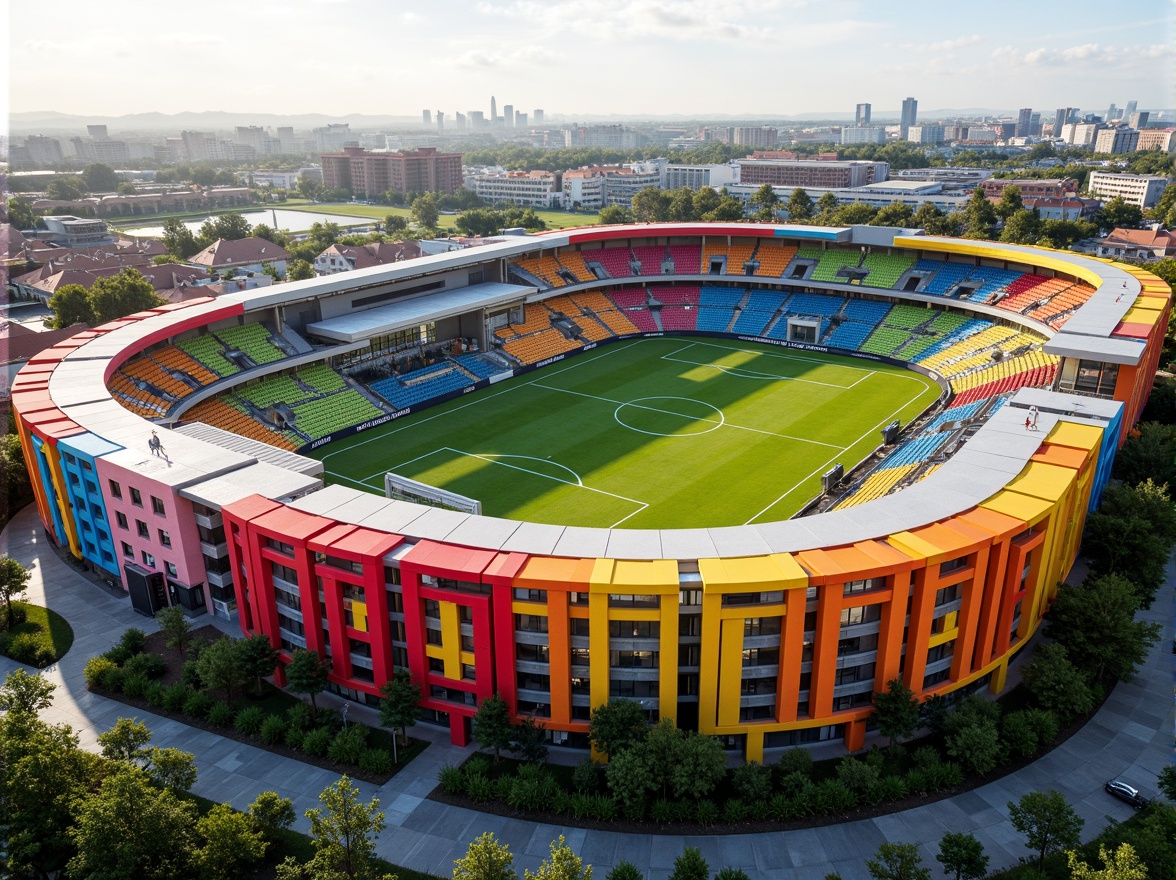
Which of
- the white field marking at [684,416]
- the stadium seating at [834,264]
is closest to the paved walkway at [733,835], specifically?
the white field marking at [684,416]

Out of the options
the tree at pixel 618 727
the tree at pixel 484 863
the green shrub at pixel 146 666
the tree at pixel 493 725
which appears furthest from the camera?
the green shrub at pixel 146 666

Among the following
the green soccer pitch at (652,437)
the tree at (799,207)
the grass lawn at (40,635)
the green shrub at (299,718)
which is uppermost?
the tree at (799,207)

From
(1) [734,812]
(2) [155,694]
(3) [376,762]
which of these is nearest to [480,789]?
(3) [376,762]

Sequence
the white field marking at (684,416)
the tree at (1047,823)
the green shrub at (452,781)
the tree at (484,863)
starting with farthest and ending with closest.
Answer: the white field marking at (684,416), the green shrub at (452,781), the tree at (1047,823), the tree at (484,863)

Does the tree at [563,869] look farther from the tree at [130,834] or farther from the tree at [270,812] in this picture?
the tree at [130,834]

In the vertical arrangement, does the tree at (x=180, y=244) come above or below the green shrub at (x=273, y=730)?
above

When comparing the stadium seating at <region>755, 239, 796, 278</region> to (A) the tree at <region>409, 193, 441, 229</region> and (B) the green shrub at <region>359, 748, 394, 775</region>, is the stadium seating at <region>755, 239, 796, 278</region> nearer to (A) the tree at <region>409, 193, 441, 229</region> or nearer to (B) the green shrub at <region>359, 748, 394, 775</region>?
(B) the green shrub at <region>359, 748, 394, 775</region>
